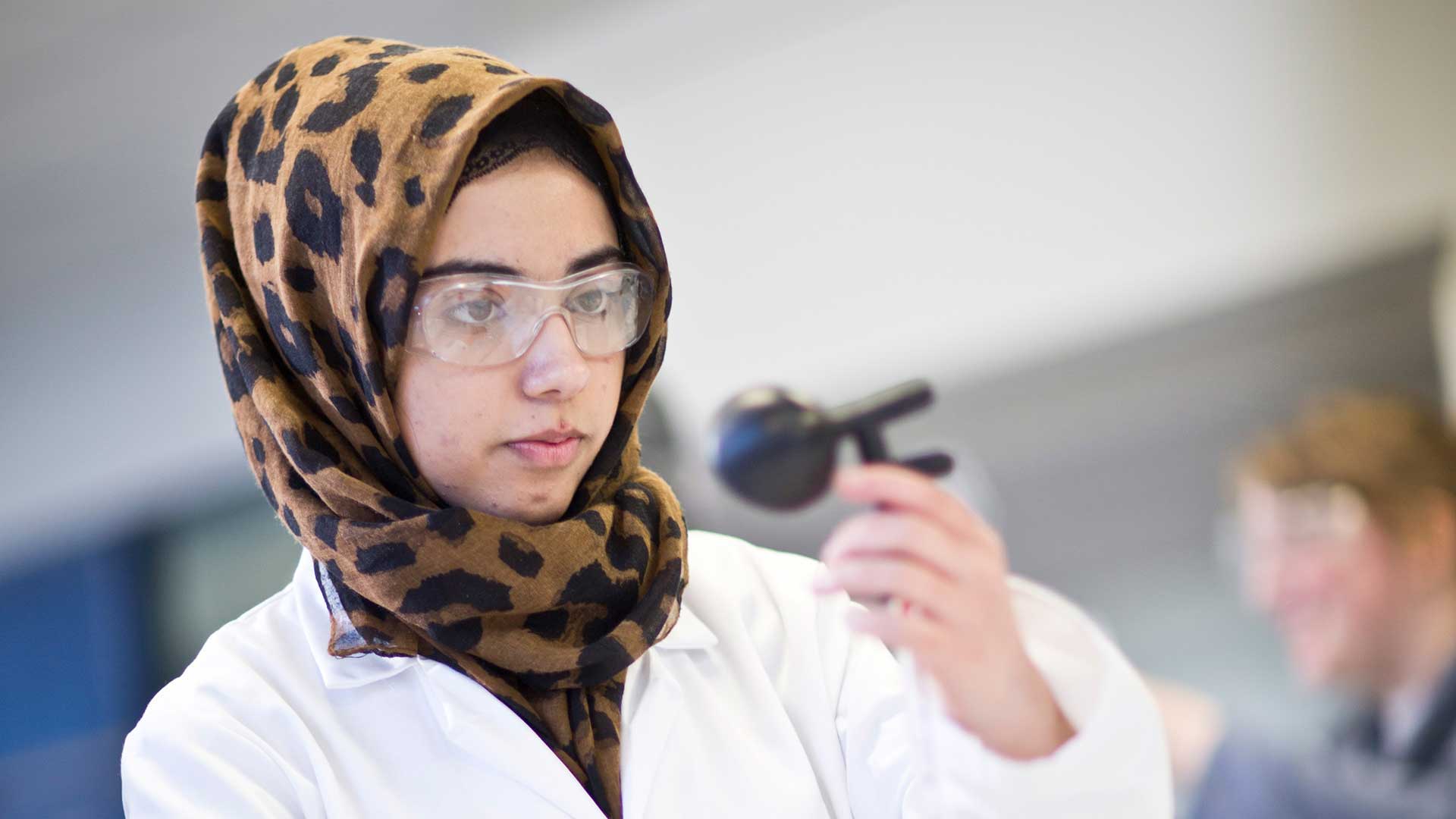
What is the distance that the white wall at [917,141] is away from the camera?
349 cm

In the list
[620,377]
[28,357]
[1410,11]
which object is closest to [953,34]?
[1410,11]

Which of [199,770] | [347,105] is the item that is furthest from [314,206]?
[199,770]

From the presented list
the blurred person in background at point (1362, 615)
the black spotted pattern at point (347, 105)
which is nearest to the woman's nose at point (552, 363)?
the black spotted pattern at point (347, 105)

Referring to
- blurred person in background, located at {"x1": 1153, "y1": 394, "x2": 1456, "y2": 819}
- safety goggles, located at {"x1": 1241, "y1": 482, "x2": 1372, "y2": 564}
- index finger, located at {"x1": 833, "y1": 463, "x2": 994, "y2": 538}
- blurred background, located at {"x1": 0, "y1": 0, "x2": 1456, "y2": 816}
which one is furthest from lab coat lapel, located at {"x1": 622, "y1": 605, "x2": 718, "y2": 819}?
blurred background, located at {"x1": 0, "y1": 0, "x2": 1456, "y2": 816}

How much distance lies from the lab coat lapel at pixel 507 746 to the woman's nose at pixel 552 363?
26 centimetres

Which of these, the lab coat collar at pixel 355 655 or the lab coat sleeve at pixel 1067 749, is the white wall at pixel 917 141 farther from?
the lab coat sleeve at pixel 1067 749

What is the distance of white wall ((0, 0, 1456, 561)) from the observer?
3.49 metres

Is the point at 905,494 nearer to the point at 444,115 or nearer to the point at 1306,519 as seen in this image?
the point at 444,115

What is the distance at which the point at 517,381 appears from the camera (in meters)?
1.02

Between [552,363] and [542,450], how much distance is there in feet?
0.27

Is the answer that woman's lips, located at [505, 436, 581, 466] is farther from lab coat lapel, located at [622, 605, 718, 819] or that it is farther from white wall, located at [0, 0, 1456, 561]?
white wall, located at [0, 0, 1456, 561]

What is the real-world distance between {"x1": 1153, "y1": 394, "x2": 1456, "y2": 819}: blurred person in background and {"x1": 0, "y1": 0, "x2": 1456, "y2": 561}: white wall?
986 mm

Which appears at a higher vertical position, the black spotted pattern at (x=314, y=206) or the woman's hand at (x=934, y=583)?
the black spotted pattern at (x=314, y=206)

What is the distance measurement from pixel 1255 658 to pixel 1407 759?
1400 mm
